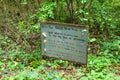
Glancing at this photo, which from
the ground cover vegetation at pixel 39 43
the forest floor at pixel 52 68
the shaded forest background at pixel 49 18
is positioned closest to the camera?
the forest floor at pixel 52 68

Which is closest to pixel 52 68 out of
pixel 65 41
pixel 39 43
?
pixel 65 41

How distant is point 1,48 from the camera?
19.1ft

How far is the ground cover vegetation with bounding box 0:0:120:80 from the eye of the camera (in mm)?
4242

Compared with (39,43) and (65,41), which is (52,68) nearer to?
(65,41)

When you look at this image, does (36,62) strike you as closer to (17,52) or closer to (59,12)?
(17,52)

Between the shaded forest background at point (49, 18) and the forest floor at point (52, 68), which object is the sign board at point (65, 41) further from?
the shaded forest background at point (49, 18)

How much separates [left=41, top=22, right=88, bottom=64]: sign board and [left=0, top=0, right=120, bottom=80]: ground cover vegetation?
204 mm

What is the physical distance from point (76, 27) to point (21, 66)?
1441 mm

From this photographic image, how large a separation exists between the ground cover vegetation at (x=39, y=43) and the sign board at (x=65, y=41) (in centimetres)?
20

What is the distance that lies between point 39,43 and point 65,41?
1.39 meters

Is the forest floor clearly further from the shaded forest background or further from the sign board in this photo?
the shaded forest background

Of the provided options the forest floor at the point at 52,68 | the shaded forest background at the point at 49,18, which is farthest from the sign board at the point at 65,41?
the shaded forest background at the point at 49,18

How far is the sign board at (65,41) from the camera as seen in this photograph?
4.41m

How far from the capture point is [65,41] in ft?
15.2
